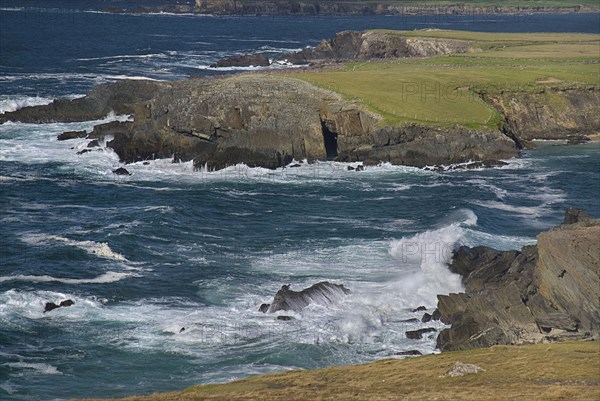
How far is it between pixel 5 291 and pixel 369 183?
31.4 m

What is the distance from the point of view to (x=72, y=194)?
7150 centimetres

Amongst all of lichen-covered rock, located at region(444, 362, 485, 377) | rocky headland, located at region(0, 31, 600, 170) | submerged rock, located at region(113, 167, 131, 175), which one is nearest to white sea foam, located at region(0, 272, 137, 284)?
lichen-covered rock, located at region(444, 362, 485, 377)

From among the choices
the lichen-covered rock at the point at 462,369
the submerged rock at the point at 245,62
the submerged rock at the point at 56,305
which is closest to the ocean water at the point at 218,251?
the submerged rock at the point at 56,305

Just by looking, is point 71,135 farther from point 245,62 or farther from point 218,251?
point 245,62

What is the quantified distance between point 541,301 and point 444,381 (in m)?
8.66

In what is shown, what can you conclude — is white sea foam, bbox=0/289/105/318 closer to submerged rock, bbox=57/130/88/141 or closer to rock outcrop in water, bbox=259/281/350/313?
rock outcrop in water, bbox=259/281/350/313

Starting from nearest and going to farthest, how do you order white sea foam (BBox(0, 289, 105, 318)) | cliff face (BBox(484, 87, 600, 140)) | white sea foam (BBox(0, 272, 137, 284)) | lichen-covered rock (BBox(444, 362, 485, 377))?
lichen-covered rock (BBox(444, 362, 485, 377)) → white sea foam (BBox(0, 289, 105, 318)) → white sea foam (BBox(0, 272, 137, 284)) → cliff face (BBox(484, 87, 600, 140))

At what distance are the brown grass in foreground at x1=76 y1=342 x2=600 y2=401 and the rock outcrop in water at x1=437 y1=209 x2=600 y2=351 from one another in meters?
1.80

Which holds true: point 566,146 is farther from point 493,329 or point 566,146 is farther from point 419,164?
point 493,329

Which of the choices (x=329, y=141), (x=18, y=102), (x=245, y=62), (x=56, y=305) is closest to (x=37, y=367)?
(x=56, y=305)

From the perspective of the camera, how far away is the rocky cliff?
80.3 meters

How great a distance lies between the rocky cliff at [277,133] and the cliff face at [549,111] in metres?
9.57

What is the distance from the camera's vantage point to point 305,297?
49375mm

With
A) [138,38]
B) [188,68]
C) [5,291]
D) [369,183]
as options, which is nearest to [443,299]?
[5,291]
